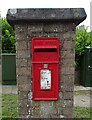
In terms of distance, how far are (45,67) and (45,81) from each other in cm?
22

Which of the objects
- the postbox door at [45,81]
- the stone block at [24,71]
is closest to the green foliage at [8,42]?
the stone block at [24,71]

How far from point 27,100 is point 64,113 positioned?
25.7 inches

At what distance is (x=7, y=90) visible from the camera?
20.2ft

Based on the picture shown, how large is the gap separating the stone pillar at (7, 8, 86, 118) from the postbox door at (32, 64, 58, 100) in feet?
0.35

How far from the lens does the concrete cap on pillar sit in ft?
7.77

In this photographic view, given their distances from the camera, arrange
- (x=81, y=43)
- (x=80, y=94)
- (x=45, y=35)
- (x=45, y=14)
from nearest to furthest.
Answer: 1. (x=45, y=14)
2. (x=45, y=35)
3. (x=80, y=94)
4. (x=81, y=43)

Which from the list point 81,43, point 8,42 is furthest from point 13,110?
point 8,42

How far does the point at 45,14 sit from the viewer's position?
238cm

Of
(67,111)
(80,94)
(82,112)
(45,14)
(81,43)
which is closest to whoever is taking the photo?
(45,14)

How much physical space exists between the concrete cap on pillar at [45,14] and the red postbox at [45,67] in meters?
0.30

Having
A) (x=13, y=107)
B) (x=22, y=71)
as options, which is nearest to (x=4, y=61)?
(x=13, y=107)

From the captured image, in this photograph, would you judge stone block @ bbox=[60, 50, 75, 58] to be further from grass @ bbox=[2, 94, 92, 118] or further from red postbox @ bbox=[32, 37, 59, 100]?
grass @ bbox=[2, 94, 92, 118]

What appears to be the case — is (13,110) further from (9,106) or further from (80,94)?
(80,94)

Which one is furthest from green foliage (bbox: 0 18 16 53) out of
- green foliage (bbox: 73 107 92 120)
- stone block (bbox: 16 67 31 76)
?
stone block (bbox: 16 67 31 76)
